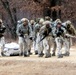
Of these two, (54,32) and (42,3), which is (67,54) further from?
(42,3)

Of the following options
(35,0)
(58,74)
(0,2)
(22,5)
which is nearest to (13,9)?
(0,2)

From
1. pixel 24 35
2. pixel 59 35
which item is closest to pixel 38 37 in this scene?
pixel 24 35

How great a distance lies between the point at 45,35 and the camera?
26.9 metres

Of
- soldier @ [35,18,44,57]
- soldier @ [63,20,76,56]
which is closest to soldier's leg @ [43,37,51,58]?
soldier @ [35,18,44,57]

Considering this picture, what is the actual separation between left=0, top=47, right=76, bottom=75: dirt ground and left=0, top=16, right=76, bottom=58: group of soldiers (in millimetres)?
1897

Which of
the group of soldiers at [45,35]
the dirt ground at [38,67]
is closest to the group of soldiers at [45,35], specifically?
the group of soldiers at [45,35]

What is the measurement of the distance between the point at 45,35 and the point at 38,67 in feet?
12.6

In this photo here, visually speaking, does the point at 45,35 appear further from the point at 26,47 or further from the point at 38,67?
the point at 38,67

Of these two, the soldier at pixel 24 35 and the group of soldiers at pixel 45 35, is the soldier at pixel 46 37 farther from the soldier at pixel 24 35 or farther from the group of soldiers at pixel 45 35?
the soldier at pixel 24 35

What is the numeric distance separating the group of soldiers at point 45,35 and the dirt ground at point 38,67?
1897 millimetres

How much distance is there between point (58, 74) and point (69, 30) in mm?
5825

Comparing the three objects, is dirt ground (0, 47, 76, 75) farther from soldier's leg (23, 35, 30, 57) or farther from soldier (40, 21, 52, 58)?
soldier's leg (23, 35, 30, 57)

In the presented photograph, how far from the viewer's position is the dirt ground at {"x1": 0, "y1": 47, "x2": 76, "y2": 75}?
74.3 feet

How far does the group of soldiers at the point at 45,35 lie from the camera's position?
2667cm
